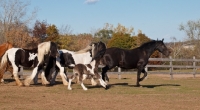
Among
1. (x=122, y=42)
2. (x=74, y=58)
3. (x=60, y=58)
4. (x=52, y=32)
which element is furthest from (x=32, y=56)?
(x=122, y=42)

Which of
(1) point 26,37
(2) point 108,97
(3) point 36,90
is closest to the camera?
(2) point 108,97

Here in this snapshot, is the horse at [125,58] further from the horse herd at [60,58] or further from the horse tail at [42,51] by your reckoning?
the horse tail at [42,51]

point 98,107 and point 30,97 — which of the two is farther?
point 30,97

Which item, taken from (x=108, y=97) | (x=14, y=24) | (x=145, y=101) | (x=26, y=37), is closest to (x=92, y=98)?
(x=108, y=97)

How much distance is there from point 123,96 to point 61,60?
4.44 meters

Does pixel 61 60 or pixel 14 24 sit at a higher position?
pixel 14 24

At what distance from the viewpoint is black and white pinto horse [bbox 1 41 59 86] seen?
14.7 m

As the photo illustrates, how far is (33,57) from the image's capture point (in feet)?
49.2

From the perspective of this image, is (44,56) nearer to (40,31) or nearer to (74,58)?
(74,58)

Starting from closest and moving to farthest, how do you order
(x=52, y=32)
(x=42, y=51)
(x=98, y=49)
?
1. (x=42, y=51)
2. (x=98, y=49)
3. (x=52, y=32)

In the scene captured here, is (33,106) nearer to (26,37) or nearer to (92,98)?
(92,98)

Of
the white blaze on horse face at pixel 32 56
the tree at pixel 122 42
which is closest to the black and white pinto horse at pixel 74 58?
the white blaze on horse face at pixel 32 56

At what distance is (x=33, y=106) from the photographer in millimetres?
9430

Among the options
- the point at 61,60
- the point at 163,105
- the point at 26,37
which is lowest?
the point at 163,105
